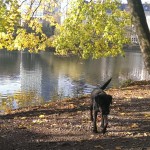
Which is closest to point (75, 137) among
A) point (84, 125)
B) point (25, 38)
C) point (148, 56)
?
point (84, 125)

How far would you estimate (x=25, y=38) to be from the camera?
57.0 feet

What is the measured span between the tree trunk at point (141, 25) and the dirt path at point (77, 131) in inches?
204

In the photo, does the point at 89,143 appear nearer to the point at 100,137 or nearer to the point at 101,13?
the point at 100,137

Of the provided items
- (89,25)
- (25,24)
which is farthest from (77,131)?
(25,24)

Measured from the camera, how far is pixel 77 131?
319 inches

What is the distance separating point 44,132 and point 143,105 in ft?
13.5

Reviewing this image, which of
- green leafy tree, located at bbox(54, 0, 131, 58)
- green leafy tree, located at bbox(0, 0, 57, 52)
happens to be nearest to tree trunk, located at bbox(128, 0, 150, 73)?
green leafy tree, located at bbox(54, 0, 131, 58)

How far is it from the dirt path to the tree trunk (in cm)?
518

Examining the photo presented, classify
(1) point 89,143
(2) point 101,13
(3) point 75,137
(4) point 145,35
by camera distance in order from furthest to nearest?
(2) point 101,13
(4) point 145,35
(3) point 75,137
(1) point 89,143

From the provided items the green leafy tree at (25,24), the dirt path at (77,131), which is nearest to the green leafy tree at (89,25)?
the green leafy tree at (25,24)

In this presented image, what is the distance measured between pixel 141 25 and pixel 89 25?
3.36 meters

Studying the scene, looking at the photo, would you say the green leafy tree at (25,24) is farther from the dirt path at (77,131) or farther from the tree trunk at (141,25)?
the dirt path at (77,131)

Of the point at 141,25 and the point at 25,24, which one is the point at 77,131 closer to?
the point at 141,25

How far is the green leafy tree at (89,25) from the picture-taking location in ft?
56.1
